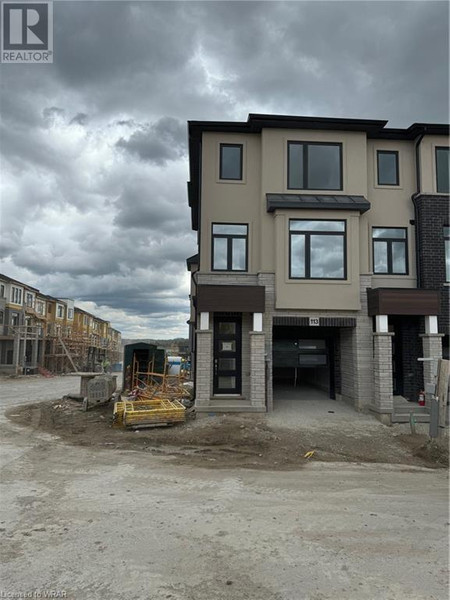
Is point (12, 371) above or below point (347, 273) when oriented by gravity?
below

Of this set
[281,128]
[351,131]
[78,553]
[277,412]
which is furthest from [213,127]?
[78,553]

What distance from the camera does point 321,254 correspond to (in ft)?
42.1

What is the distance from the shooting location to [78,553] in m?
4.27

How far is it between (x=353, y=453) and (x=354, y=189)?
8.30 metres

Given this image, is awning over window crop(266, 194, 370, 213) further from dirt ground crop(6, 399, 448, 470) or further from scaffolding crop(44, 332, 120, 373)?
scaffolding crop(44, 332, 120, 373)

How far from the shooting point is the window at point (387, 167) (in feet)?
45.2

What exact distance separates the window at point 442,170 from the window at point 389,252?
1951mm

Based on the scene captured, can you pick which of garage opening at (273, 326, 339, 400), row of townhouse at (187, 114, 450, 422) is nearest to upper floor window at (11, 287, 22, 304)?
row of townhouse at (187, 114, 450, 422)

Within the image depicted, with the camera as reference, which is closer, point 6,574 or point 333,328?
point 6,574

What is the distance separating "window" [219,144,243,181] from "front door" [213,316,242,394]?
478cm

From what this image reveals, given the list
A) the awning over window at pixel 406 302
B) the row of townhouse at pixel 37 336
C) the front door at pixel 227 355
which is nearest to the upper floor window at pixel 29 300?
the row of townhouse at pixel 37 336

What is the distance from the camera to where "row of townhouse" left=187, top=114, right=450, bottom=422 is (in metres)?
12.2

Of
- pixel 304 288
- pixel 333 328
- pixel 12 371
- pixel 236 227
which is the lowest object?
pixel 12 371

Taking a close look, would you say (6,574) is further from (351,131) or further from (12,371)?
(12,371)
